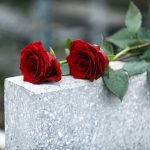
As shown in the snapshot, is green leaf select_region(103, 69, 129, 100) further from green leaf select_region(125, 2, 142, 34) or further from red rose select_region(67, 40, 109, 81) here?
green leaf select_region(125, 2, 142, 34)

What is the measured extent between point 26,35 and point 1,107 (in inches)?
40.2

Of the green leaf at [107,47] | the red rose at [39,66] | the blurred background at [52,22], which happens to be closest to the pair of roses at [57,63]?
the red rose at [39,66]

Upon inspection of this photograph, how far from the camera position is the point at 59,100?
1.06 m

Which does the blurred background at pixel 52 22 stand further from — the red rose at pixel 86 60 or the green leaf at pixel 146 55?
the red rose at pixel 86 60

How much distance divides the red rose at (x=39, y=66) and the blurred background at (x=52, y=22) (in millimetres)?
2046

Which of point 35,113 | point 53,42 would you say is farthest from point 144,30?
point 53,42

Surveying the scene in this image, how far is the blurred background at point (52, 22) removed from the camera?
3471 millimetres

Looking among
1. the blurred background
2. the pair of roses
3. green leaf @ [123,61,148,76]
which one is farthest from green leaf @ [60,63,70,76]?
the blurred background

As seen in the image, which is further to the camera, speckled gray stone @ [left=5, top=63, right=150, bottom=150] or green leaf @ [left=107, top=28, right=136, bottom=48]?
green leaf @ [left=107, top=28, right=136, bottom=48]

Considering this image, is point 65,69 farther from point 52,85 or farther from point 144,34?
point 144,34

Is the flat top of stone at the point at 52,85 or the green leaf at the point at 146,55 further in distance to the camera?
the green leaf at the point at 146,55

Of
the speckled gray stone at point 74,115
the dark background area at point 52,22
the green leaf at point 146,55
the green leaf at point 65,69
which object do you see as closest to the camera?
the speckled gray stone at point 74,115

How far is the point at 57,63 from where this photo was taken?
1075 mm

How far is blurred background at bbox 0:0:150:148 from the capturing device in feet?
11.4
